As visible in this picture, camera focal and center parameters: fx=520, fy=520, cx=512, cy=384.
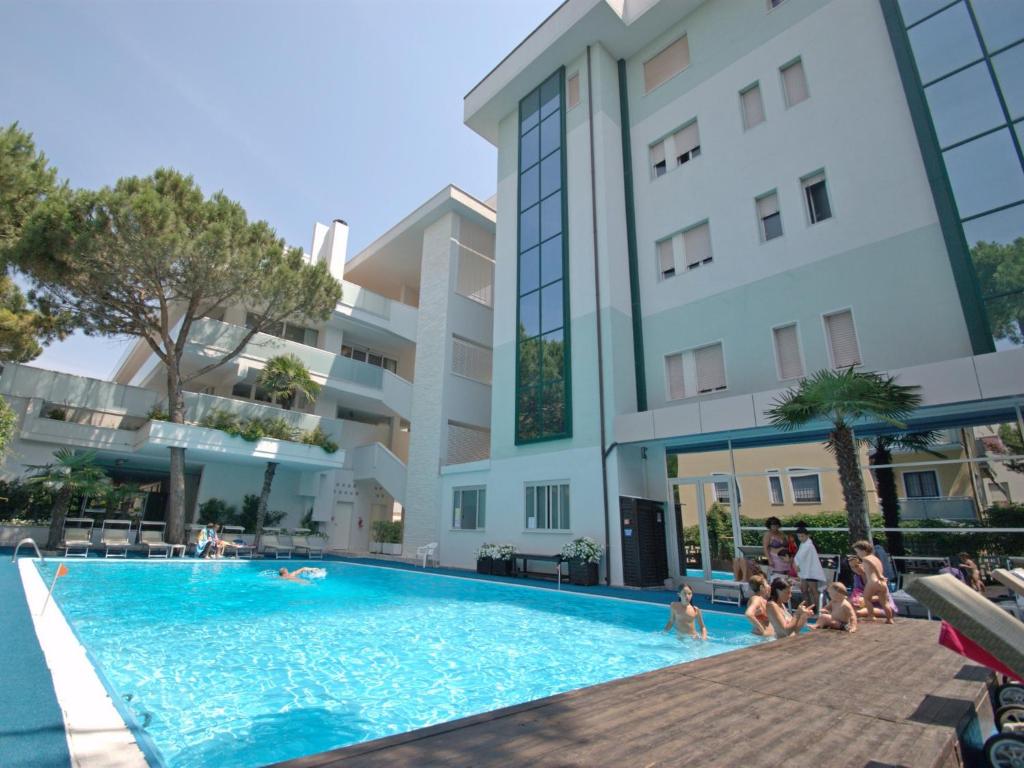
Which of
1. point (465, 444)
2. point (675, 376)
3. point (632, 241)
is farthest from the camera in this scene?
point (465, 444)

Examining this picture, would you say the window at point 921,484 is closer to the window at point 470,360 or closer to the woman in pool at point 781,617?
the woman in pool at point 781,617

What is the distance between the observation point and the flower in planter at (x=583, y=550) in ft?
44.2

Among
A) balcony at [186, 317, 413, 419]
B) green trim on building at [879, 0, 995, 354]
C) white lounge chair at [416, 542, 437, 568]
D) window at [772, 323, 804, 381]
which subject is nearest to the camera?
green trim on building at [879, 0, 995, 354]

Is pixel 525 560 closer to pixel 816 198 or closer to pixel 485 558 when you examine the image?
pixel 485 558

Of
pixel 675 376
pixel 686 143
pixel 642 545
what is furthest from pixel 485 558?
pixel 686 143

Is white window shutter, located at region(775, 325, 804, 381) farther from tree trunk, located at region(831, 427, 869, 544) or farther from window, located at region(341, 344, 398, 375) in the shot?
window, located at region(341, 344, 398, 375)

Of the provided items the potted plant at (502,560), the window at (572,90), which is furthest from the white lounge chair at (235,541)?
the window at (572,90)

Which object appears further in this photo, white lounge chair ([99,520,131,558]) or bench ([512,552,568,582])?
white lounge chair ([99,520,131,558])

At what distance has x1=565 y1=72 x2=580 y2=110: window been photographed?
61.1ft

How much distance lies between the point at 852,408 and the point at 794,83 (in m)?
10.1

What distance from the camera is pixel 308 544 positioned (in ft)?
65.7

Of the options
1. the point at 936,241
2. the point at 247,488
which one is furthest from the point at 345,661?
the point at 247,488

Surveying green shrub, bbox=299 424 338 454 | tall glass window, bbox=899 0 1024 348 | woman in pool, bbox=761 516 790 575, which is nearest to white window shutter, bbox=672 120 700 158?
tall glass window, bbox=899 0 1024 348

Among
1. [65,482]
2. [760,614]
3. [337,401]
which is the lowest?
[760,614]
